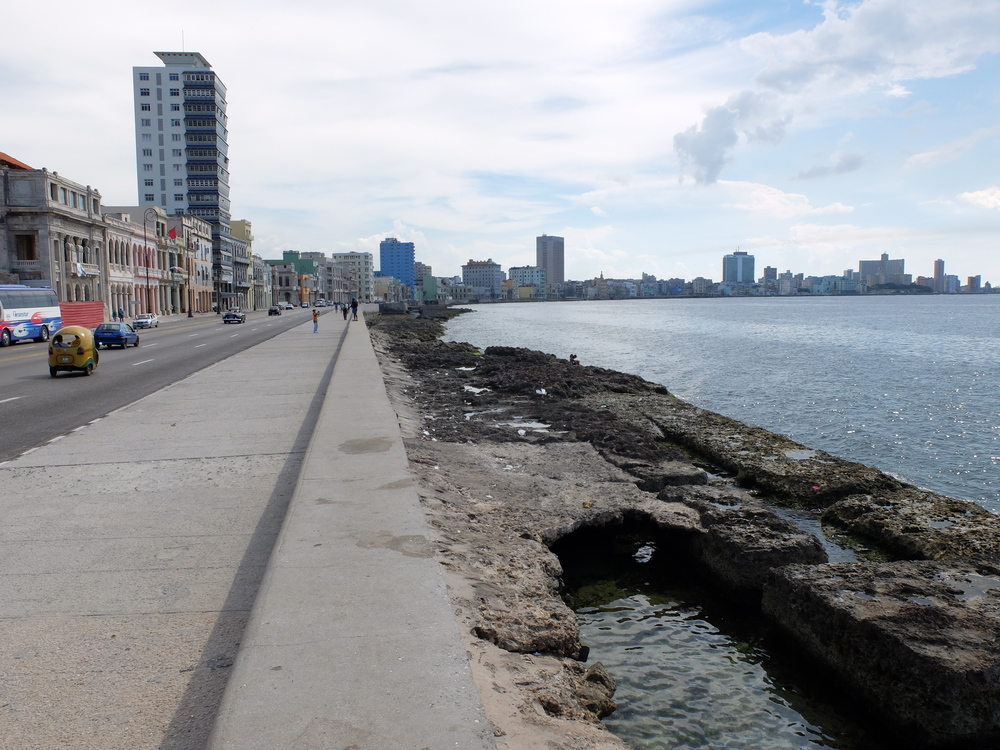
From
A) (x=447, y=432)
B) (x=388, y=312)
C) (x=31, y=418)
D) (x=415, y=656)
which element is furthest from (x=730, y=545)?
(x=388, y=312)

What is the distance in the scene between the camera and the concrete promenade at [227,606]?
354cm

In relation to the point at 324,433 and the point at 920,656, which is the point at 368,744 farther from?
the point at 324,433

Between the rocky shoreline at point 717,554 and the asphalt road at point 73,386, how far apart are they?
599 centimetres

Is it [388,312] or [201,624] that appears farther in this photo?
[388,312]

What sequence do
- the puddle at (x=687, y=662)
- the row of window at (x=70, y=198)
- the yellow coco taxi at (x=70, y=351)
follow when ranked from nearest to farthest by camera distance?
1. the puddle at (x=687, y=662)
2. the yellow coco taxi at (x=70, y=351)
3. the row of window at (x=70, y=198)

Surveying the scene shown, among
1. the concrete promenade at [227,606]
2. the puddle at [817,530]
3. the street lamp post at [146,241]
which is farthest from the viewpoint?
the street lamp post at [146,241]

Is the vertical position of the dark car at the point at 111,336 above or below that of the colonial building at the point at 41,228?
below

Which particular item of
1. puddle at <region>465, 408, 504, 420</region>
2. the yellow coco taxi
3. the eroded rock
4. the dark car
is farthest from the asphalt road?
the eroded rock

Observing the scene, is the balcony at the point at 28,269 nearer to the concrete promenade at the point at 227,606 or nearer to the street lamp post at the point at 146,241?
the street lamp post at the point at 146,241

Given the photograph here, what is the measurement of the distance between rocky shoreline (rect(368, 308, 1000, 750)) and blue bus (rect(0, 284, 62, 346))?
2904 centimetres

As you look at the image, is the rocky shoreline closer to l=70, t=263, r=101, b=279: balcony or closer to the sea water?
the sea water

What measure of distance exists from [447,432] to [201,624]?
29.6ft

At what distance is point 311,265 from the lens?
192500 millimetres

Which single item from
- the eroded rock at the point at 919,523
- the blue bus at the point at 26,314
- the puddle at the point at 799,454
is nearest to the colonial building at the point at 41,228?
the blue bus at the point at 26,314
